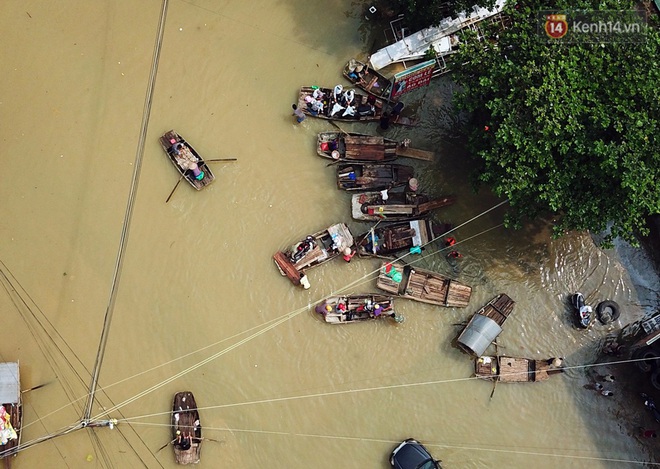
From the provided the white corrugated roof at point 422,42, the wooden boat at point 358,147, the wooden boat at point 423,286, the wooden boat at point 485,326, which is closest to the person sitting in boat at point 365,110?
the wooden boat at point 358,147

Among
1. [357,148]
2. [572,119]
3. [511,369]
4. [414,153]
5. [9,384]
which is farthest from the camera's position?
[414,153]

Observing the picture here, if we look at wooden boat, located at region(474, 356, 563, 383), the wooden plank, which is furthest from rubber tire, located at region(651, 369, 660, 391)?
the wooden plank

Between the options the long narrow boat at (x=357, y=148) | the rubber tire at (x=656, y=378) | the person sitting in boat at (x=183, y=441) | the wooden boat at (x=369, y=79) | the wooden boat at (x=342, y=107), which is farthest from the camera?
the wooden boat at (x=369, y=79)

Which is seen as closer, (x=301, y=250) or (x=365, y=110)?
(x=301, y=250)

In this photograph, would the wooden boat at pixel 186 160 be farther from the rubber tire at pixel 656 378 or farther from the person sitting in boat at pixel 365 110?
the rubber tire at pixel 656 378

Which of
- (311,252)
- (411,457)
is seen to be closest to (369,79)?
(311,252)

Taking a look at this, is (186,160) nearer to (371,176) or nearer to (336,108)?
(336,108)
